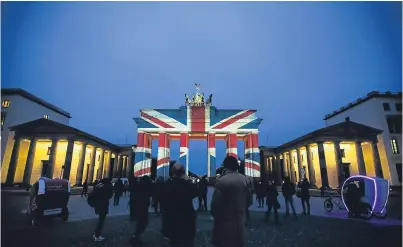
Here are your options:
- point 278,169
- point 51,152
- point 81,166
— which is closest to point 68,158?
point 51,152

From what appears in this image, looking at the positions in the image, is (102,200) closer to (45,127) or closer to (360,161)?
(45,127)

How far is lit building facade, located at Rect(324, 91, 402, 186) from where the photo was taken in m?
19.6

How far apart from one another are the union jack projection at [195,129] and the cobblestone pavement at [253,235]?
27044 millimetres

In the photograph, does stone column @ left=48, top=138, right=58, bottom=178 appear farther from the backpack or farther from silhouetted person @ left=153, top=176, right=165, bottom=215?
the backpack

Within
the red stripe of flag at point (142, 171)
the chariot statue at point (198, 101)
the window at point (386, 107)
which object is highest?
the chariot statue at point (198, 101)

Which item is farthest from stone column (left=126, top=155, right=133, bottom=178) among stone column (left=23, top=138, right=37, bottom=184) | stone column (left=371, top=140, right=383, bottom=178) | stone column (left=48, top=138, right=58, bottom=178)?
stone column (left=371, top=140, right=383, bottom=178)

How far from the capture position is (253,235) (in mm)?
7020

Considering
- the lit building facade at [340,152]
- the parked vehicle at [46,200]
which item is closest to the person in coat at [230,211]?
the parked vehicle at [46,200]

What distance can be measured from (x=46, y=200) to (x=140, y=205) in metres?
5.35

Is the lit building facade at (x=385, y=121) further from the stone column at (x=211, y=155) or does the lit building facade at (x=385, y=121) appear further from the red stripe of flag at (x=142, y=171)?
the red stripe of flag at (x=142, y=171)

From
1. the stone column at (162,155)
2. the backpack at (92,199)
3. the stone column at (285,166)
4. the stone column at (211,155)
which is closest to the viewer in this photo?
the backpack at (92,199)

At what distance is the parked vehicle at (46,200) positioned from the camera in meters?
8.27

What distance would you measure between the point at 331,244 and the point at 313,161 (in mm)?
34971

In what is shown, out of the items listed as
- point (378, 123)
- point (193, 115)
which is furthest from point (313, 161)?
point (193, 115)
